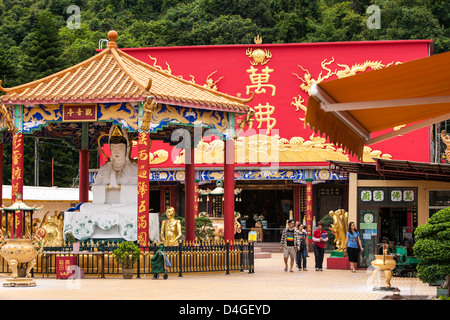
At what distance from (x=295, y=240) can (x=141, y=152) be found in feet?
19.4

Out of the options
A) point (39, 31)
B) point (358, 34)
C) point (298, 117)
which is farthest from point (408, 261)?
point (358, 34)

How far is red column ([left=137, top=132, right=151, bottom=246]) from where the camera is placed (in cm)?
1916

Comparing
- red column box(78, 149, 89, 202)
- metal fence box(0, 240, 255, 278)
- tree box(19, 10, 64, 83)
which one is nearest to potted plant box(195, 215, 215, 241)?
red column box(78, 149, 89, 202)

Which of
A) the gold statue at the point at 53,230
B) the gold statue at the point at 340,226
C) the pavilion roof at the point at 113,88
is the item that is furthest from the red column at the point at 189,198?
the gold statue at the point at 340,226

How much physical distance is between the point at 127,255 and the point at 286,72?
2136cm

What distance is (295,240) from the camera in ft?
75.0

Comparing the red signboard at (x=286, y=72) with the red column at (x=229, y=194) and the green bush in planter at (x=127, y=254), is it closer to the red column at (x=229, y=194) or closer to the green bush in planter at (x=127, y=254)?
the red column at (x=229, y=194)

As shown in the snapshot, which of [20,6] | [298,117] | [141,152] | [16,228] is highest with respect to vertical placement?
[20,6]

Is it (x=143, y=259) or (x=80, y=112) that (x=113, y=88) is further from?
(x=143, y=259)

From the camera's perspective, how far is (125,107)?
64.2 feet

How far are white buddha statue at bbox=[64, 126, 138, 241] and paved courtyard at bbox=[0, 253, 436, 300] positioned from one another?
196cm

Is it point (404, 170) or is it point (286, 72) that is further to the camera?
point (286, 72)

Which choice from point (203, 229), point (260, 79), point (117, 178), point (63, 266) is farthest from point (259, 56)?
point (63, 266)

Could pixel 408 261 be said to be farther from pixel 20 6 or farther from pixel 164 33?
pixel 20 6
